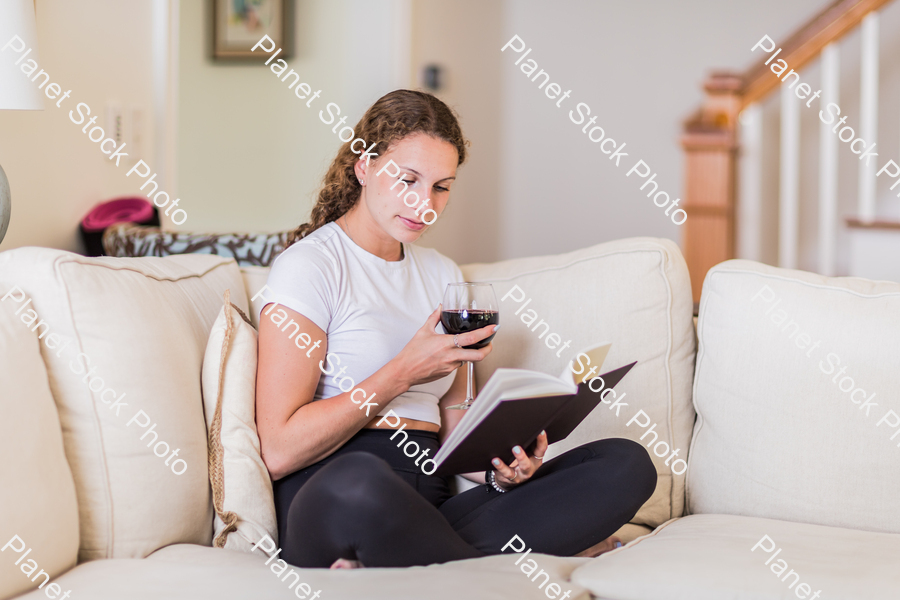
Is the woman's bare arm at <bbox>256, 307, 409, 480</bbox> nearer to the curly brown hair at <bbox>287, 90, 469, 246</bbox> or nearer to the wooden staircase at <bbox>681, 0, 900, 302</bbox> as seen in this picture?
the curly brown hair at <bbox>287, 90, 469, 246</bbox>

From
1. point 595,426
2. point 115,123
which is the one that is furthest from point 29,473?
point 115,123

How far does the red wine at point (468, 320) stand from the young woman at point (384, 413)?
1cm

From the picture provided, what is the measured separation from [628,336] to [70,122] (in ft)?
4.31

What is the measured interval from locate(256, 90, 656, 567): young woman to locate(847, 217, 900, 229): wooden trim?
1.93 meters

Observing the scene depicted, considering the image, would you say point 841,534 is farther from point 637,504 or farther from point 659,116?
point 659,116

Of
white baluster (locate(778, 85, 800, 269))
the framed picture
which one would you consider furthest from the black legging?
the framed picture

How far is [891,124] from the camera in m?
3.73

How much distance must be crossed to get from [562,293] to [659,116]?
280 centimetres

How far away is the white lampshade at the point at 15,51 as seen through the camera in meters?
1.24

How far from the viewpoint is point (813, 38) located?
285 cm

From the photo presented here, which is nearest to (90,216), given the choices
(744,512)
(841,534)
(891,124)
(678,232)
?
(744,512)

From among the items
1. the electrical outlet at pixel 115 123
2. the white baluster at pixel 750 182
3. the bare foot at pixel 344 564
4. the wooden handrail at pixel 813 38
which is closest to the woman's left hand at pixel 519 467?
the bare foot at pixel 344 564

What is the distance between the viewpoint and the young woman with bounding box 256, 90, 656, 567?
112 centimetres

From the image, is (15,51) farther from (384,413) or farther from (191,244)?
(384,413)
